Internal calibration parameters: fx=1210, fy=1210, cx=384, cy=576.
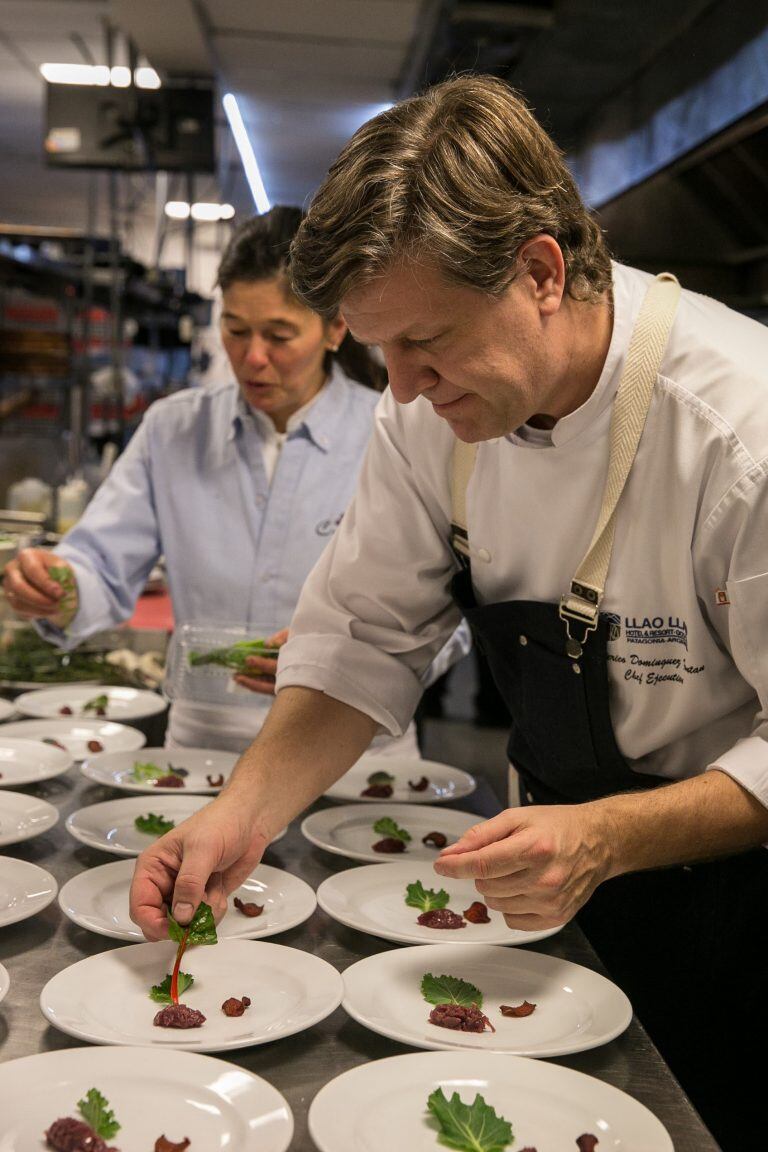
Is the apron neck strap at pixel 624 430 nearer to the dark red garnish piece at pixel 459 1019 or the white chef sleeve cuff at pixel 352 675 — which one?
the white chef sleeve cuff at pixel 352 675

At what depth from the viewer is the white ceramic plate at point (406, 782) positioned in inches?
76.6

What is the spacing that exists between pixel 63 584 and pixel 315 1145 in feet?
5.23

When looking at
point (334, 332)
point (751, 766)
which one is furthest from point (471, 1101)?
point (334, 332)

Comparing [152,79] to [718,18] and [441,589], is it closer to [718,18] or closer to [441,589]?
[718,18]

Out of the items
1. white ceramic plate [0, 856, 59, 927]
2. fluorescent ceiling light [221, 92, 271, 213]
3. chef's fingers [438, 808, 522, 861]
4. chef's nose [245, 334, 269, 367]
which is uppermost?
fluorescent ceiling light [221, 92, 271, 213]

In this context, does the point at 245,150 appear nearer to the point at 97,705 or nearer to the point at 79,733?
the point at 97,705

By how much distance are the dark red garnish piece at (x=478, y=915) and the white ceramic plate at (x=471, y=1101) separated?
35 cm

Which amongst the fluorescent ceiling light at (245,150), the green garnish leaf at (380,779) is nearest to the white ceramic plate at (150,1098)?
the green garnish leaf at (380,779)

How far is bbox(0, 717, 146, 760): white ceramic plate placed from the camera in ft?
7.25

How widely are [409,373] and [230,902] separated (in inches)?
27.0

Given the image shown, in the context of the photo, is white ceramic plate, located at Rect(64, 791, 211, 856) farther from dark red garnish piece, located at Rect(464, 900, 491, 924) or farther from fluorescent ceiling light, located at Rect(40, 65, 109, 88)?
fluorescent ceiling light, located at Rect(40, 65, 109, 88)

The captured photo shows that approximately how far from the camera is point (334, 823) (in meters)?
1.77

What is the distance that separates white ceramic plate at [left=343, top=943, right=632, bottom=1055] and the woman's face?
1421 mm

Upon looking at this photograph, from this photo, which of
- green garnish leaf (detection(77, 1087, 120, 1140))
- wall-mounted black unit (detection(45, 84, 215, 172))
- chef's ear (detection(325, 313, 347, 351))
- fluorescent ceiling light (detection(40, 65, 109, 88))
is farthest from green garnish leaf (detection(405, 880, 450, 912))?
fluorescent ceiling light (detection(40, 65, 109, 88))
